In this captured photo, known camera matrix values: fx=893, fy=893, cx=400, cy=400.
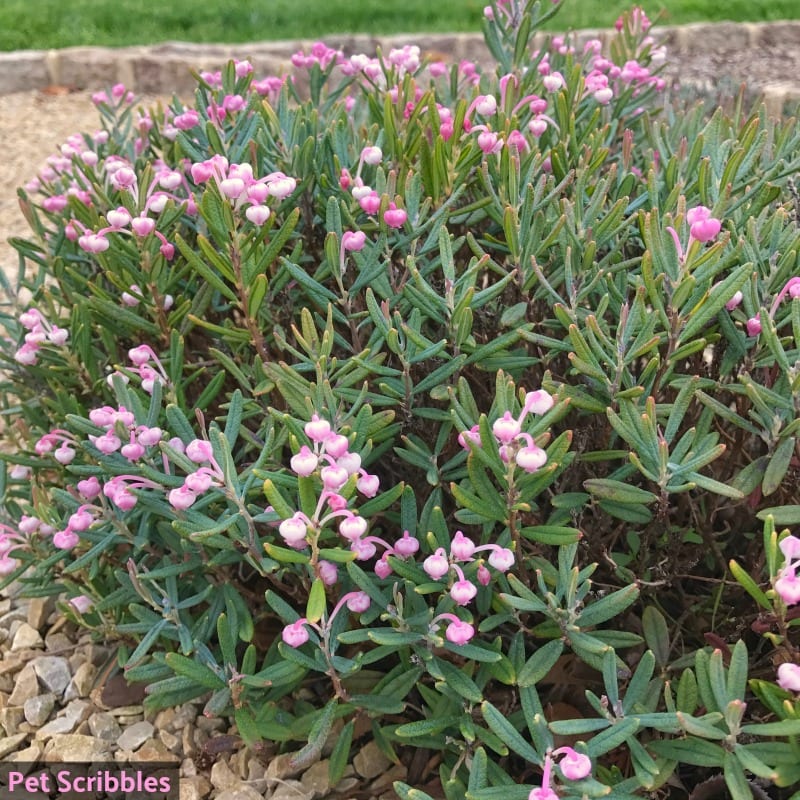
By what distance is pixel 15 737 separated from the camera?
181 centimetres

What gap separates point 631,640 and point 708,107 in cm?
310

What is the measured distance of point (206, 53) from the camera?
5902 mm

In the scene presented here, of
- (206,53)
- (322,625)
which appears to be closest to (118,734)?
(322,625)

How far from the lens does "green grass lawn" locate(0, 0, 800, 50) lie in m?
6.22

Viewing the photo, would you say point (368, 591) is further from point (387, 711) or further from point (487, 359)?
point (487, 359)

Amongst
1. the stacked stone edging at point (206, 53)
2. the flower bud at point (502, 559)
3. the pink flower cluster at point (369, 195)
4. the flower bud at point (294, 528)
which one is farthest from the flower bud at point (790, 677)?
the stacked stone edging at point (206, 53)

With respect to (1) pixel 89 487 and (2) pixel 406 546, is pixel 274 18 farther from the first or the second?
(2) pixel 406 546

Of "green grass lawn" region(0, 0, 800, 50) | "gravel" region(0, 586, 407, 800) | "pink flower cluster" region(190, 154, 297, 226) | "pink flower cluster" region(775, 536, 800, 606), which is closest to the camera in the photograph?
"pink flower cluster" region(775, 536, 800, 606)

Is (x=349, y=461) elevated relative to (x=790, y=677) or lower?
elevated

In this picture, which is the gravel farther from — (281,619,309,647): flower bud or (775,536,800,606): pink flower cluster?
(775,536,800,606): pink flower cluster

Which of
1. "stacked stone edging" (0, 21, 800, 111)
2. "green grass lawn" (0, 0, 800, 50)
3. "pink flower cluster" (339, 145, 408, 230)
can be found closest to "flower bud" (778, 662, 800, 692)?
"pink flower cluster" (339, 145, 408, 230)

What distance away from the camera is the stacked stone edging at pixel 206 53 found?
577cm

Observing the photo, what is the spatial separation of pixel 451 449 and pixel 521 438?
48 cm

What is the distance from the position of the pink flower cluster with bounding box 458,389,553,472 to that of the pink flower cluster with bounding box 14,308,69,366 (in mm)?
988
